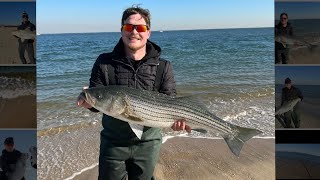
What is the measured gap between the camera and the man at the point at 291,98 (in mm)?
3961

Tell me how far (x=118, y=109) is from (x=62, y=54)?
55.7 feet

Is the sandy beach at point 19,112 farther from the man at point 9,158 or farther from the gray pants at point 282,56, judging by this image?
the gray pants at point 282,56

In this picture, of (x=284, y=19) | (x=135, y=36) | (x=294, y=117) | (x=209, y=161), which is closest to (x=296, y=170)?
(x=294, y=117)

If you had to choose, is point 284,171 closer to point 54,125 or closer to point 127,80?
point 127,80

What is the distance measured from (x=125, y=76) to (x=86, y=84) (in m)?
9.77

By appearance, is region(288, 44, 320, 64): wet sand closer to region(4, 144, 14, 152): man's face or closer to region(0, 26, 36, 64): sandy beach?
region(0, 26, 36, 64): sandy beach

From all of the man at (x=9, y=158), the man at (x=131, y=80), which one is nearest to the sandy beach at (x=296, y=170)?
the man at (x=131, y=80)

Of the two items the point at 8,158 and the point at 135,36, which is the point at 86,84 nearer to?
the point at 8,158

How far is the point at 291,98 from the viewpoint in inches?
157

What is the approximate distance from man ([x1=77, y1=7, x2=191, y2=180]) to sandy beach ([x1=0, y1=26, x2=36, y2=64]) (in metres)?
1.07

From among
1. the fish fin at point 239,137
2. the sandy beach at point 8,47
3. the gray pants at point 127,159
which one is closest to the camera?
the gray pants at point 127,159

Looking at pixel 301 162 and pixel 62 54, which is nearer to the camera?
pixel 301 162

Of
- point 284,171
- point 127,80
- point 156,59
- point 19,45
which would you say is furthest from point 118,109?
point 284,171

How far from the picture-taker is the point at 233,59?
18781 mm
